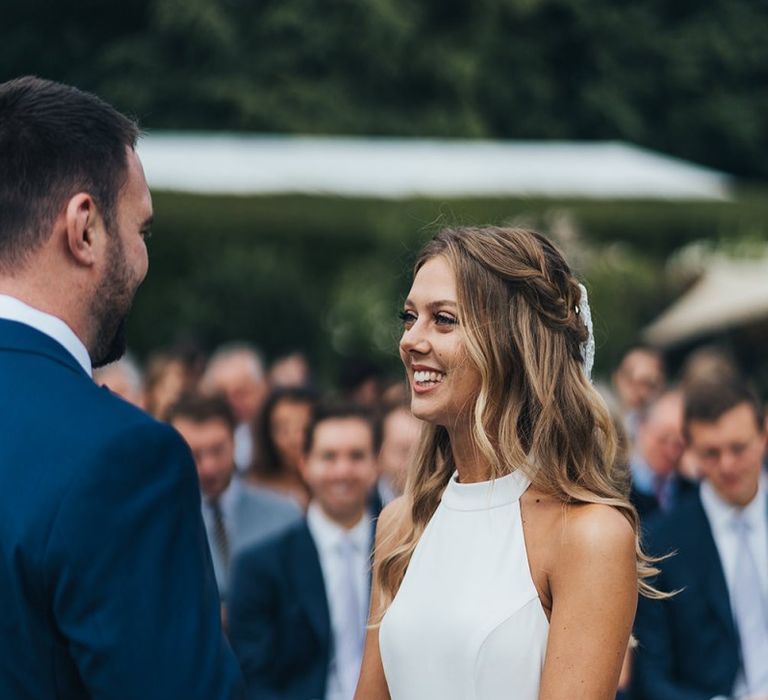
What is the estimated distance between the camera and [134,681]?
8.52ft

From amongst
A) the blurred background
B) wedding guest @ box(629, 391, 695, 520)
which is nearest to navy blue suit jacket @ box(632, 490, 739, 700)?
wedding guest @ box(629, 391, 695, 520)

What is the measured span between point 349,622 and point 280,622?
1.20 feet

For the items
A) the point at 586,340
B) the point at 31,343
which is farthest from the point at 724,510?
the point at 31,343

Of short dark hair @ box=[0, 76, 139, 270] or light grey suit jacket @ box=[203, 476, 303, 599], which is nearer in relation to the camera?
short dark hair @ box=[0, 76, 139, 270]

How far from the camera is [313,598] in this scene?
244 inches

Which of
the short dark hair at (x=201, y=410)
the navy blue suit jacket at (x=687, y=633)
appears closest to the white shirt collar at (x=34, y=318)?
the navy blue suit jacket at (x=687, y=633)

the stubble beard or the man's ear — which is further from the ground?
the man's ear

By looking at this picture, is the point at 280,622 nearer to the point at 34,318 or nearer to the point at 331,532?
the point at 331,532

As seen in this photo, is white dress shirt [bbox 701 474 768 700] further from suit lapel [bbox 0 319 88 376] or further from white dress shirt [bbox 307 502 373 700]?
suit lapel [bbox 0 319 88 376]

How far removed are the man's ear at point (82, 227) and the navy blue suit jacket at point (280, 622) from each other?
348 cm

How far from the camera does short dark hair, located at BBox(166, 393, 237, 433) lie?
7.34m

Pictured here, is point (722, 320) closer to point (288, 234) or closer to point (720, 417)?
point (288, 234)

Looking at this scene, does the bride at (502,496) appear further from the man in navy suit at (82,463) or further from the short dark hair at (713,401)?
the short dark hair at (713,401)

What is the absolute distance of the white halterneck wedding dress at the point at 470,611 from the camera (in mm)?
3498
